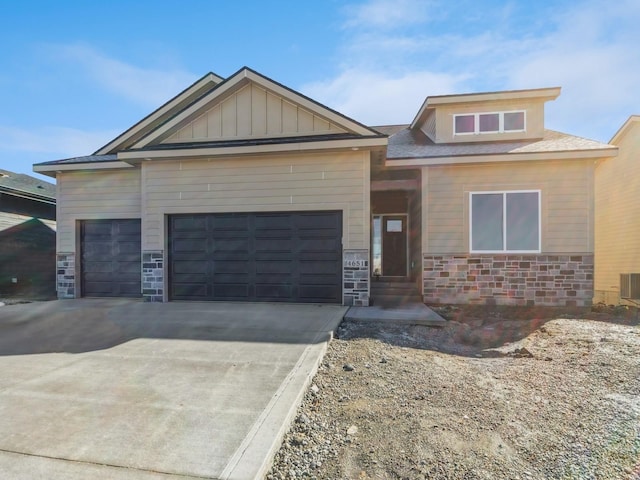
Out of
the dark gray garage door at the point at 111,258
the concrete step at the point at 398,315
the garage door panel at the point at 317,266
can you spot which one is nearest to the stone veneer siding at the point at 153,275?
the dark gray garage door at the point at 111,258

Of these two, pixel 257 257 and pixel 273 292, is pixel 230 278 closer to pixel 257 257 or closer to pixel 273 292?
pixel 257 257

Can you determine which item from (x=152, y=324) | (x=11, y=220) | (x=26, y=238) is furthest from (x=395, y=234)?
(x=11, y=220)

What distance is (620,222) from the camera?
1212 centimetres

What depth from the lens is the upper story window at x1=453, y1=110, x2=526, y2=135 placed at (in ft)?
34.0

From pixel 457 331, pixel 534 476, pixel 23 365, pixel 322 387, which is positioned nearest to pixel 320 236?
pixel 457 331

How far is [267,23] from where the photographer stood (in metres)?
8.13

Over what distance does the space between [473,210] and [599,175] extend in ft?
28.3

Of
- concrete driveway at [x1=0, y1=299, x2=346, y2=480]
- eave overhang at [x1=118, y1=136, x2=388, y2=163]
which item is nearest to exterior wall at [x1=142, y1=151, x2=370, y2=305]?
eave overhang at [x1=118, y1=136, x2=388, y2=163]

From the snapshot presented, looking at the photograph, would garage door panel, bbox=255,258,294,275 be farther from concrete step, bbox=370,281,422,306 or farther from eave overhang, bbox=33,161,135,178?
eave overhang, bbox=33,161,135,178

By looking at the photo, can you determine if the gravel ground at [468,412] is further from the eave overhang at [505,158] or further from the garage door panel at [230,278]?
the eave overhang at [505,158]

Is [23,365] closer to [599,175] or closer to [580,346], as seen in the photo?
[580,346]

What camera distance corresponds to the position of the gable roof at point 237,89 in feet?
Result: 26.6

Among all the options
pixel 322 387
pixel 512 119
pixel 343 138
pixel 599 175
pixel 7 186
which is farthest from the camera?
pixel 599 175

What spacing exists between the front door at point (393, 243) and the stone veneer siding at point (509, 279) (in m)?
3.41
